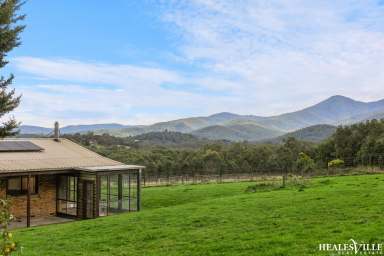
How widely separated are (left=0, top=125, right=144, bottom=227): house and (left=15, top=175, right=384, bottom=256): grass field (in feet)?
20.0

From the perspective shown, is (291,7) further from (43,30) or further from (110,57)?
(110,57)

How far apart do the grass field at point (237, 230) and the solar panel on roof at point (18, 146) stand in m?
8.83

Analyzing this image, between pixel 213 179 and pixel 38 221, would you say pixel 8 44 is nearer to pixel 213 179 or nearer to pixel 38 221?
pixel 38 221

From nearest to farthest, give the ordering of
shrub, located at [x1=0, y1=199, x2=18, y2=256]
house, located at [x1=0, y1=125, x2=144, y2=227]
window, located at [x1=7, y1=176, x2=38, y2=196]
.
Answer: shrub, located at [x1=0, y1=199, x2=18, y2=256]
house, located at [x1=0, y1=125, x2=144, y2=227]
window, located at [x1=7, y1=176, x2=38, y2=196]

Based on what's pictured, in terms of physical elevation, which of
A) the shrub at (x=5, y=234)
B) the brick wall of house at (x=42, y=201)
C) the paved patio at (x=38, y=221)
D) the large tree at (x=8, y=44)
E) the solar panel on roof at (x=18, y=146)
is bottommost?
the paved patio at (x=38, y=221)

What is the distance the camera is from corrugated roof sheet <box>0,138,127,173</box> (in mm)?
17766

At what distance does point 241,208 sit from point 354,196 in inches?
154

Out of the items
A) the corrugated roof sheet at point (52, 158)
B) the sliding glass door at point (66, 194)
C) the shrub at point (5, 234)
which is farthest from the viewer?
the sliding glass door at point (66, 194)

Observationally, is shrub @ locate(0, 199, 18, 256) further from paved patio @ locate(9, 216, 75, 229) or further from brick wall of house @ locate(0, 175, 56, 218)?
brick wall of house @ locate(0, 175, 56, 218)

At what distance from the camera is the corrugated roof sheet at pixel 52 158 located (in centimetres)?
1777

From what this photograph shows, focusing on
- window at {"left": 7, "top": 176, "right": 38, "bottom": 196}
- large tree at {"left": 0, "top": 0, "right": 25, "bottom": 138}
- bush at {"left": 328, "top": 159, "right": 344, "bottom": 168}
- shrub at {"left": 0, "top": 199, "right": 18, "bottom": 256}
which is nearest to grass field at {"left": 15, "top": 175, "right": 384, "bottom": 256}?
large tree at {"left": 0, "top": 0, "right": 25, "bottom": 138}

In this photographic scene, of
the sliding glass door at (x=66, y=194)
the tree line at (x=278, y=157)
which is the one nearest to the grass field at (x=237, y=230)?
the sliding glass door at (x=66, y=194)

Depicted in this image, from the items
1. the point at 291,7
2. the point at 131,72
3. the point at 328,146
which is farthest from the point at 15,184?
the point at 328,146

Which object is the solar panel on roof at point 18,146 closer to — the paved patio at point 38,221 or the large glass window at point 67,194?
the large glass window at point 67,194
